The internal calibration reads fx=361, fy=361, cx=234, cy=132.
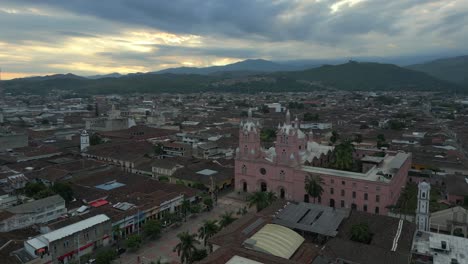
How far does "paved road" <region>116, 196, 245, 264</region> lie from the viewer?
34500 millimetres

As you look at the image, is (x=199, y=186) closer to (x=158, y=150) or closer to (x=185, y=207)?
(x=185, y=207)

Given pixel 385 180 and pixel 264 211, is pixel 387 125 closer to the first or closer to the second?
pixel 385 180

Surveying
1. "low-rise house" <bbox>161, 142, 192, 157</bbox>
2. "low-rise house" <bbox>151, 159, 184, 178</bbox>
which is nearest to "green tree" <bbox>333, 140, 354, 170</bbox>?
"low-rise house" <bbox>151, 159, 184, 178</bbox>

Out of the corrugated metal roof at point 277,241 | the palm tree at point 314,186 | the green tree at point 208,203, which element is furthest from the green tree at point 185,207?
the palm tree at point 314,186

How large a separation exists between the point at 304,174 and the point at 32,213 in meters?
32.7

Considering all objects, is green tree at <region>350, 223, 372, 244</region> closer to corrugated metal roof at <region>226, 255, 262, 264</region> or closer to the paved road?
corrugated metal roof at <region>226, 255, 262, 264</region>

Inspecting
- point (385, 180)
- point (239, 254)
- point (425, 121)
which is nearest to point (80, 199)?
point (239, 254)

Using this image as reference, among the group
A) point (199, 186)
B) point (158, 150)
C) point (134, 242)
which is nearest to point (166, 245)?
point (134, 242)

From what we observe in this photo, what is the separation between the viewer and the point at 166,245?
37.4 m

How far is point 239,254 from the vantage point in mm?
27688

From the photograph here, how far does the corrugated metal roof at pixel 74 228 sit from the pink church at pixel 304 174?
23063mm

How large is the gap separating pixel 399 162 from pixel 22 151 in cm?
6834

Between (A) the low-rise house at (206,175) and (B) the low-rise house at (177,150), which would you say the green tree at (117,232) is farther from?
(B) the low-rise house at (177,150)

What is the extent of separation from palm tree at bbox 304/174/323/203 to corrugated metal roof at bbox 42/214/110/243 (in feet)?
80.2
